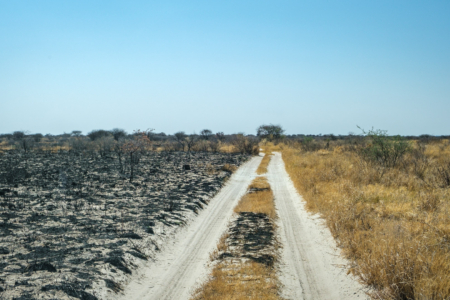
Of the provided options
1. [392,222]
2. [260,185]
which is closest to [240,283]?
[392,222]

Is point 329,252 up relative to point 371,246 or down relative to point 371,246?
down

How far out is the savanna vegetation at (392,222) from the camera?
16.8 feet

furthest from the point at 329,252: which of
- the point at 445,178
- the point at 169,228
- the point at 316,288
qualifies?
the point at 445,178

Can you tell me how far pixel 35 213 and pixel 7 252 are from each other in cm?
343

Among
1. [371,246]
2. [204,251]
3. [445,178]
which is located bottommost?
[204,251]

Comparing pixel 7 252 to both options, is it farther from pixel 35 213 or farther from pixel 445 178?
pixel 445 178

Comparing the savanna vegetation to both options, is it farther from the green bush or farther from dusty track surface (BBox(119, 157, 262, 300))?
dusty track surface (BBox(119, 157, 262, 300))

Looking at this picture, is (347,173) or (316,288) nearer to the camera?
(316,288)

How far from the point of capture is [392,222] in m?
7.84

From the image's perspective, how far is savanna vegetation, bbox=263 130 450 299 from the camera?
5125mm

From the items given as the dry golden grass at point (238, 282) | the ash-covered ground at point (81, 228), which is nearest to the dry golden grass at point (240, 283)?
the dry golden grass at point (238, 282)

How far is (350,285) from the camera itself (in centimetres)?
613

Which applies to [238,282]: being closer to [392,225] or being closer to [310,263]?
[310,263]

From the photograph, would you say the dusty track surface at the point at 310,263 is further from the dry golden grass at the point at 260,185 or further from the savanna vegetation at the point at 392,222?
the dry golden grass at the point at 260,185
